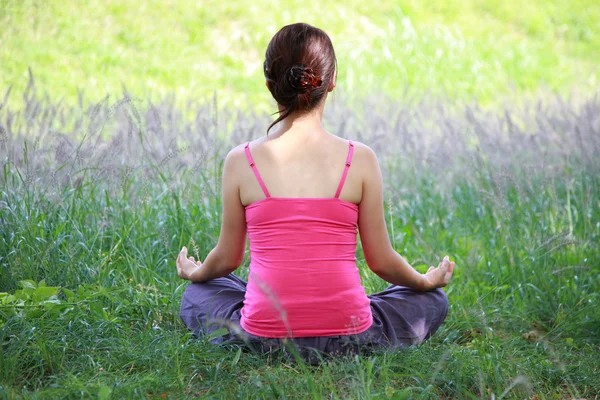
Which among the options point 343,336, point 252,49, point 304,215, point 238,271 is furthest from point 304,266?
point 252,49

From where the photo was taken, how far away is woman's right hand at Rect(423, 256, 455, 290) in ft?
9.38

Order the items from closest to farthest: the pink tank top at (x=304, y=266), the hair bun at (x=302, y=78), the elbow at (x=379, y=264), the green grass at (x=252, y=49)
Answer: the hair bun at (x=302, y=78), the pink tank top at (x=304, y=266), the elbow at (x=379, y=264), the green grass at (x=252, y=49)

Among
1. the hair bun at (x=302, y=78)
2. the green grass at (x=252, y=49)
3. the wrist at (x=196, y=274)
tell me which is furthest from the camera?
the green grass at (x=252, y=49)

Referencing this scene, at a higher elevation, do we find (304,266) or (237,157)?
(237,157)

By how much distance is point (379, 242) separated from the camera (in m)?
2.75

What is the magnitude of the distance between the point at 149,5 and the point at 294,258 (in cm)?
816

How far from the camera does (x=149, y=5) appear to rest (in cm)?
988

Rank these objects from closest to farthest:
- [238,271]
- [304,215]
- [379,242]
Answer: [304,215] < [379,242] < [238,271]

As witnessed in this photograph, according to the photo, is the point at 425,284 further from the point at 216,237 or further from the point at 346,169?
the point at 216,237

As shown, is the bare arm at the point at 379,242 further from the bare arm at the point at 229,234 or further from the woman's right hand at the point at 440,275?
the bare arm at the point at 229,234

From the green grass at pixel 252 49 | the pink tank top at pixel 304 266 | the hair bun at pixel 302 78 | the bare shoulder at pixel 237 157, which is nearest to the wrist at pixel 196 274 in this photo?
the pink tank top at pixel 304 266

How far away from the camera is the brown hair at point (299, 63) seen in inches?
98.5

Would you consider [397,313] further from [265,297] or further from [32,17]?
[32,17]

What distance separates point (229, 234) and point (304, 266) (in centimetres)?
37
